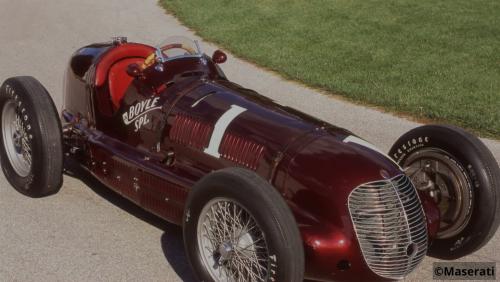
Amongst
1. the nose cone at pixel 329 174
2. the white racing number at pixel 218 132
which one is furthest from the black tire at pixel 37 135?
the nose cone at pixel 329 174

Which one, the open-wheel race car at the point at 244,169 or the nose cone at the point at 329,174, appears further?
the nose cone at the point at 329,174

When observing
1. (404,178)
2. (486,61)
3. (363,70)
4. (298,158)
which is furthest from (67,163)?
(486,61)

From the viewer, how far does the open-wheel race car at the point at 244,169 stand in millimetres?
3986

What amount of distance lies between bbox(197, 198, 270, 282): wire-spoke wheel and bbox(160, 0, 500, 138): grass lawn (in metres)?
4.36

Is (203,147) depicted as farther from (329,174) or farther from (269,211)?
(269,211)

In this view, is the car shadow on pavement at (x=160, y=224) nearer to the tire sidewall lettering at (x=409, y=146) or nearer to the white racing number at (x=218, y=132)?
the white racing number at (x=218, y=132)

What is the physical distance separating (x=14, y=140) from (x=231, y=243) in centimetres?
264

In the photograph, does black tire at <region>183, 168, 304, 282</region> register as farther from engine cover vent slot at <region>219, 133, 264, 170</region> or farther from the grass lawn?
the grass lawn

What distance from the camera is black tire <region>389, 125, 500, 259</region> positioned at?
457 cm

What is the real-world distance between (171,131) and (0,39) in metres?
7.53

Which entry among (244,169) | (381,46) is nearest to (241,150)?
(244,169)

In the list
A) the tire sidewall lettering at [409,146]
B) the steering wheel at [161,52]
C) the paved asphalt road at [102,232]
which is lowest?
the paved asphalt road at [102,232]

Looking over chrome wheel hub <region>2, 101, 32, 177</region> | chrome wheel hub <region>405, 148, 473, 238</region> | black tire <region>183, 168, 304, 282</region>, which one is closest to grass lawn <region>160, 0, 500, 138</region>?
chrome wheel hub <region>405, 148, 473, 238</region>

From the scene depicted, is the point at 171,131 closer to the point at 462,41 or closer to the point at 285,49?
the point at 285,49
